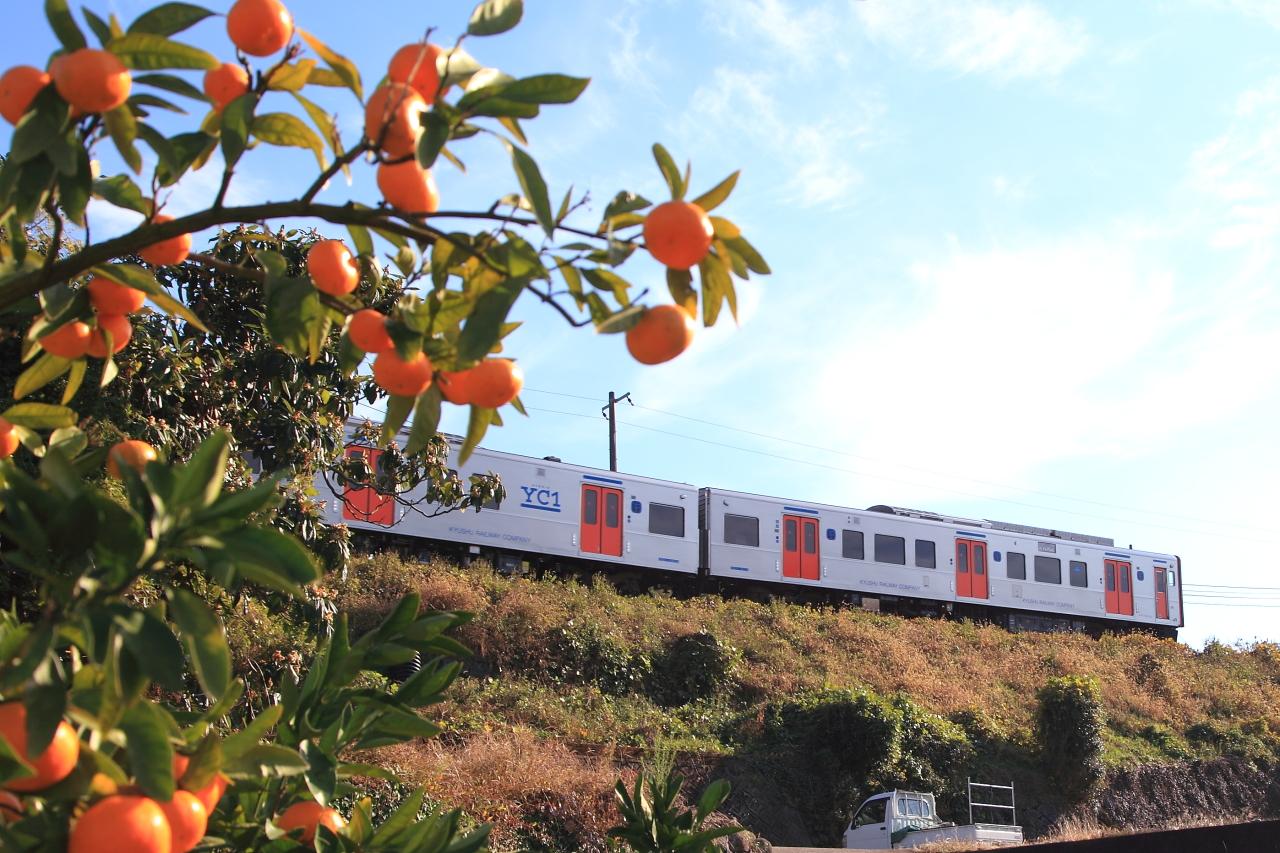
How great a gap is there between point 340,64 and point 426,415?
438mm

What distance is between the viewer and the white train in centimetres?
2091

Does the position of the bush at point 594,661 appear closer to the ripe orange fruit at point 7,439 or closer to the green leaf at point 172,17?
the ripe orange fruit at point 7,439

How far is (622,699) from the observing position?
670 inches

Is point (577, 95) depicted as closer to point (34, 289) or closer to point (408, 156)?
point (408, 156)

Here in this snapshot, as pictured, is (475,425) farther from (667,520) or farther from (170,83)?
(667,520)

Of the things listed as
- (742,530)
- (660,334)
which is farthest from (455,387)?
(742,530)

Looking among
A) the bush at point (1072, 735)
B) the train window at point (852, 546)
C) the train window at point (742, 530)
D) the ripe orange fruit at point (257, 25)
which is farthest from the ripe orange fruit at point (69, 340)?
the train window at point (852, 546)

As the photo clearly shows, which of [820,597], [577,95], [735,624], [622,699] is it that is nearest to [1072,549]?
[820,597]

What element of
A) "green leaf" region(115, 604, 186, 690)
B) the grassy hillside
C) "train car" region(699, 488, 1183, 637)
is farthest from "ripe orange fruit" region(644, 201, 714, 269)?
"train car" region(699, 488, 1183, 637)

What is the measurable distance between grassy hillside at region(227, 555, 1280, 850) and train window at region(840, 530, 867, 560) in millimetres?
1858

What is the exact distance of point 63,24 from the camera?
117cm

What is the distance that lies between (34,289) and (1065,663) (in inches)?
970

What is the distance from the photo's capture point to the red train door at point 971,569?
26547 millimetres

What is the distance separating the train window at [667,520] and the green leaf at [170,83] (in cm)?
2148
